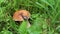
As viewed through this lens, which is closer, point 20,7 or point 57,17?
point 57,17

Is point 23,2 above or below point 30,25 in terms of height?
above

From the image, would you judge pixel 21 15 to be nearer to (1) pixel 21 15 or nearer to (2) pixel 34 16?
(1) pixel 21 15

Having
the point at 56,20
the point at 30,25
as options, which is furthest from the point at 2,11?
the point at 56,20

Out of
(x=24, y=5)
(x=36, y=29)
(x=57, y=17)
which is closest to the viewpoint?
(x=36, y=29)

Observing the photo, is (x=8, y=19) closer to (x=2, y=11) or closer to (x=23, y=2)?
(x=2, y=11)
